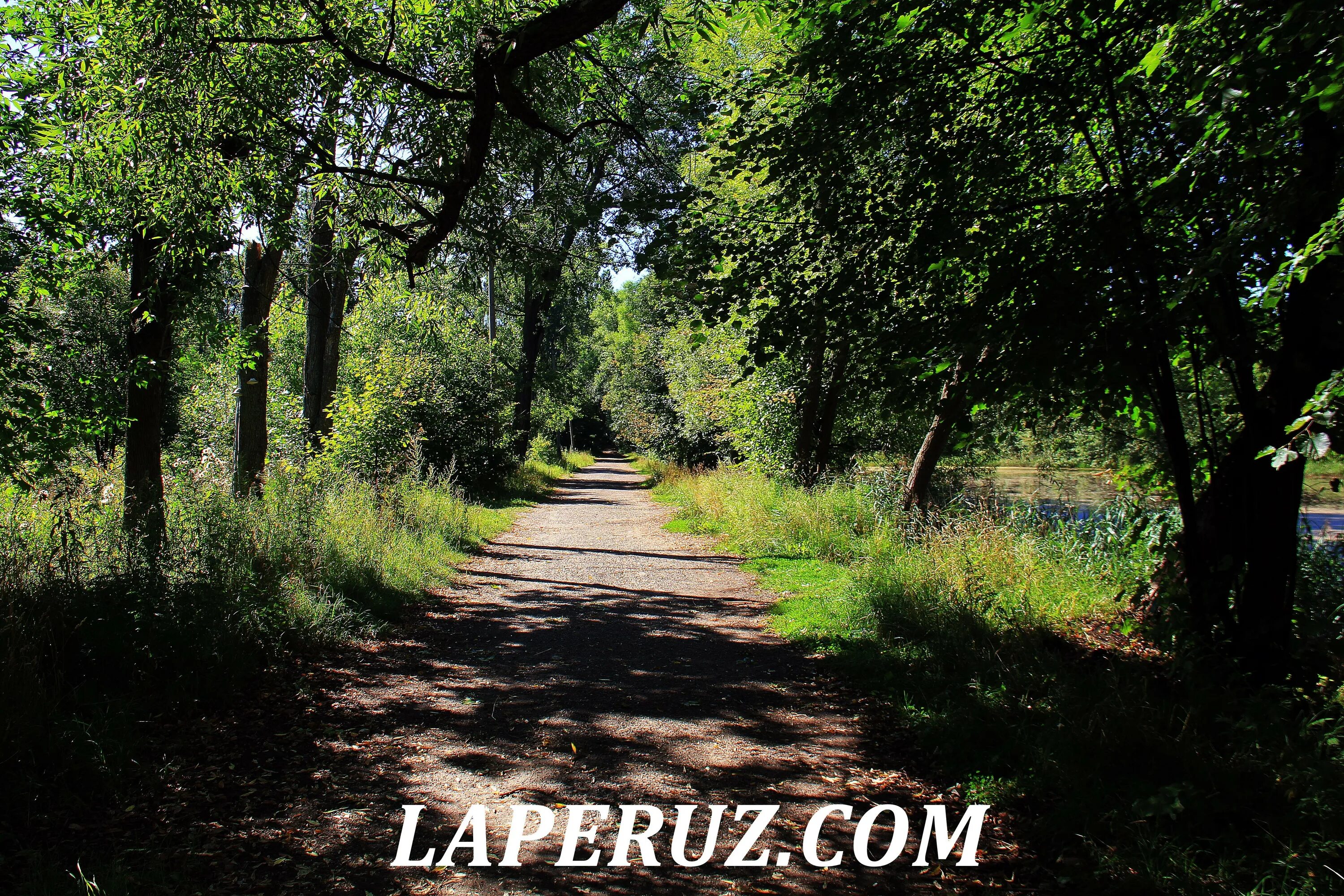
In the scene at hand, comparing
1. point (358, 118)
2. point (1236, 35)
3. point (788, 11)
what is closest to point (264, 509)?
point (358, 118)

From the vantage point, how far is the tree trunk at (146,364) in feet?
23.4

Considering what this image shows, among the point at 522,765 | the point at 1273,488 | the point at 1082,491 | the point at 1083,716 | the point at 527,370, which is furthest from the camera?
the point at 527,370

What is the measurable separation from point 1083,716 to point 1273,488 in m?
1.73

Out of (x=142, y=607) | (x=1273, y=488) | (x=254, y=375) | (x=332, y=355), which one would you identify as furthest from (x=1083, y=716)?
(x=332, y=355)

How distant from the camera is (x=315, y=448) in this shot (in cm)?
1489

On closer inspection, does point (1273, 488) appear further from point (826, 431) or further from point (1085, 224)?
point (826, 431)

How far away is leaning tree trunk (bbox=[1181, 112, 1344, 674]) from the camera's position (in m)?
4.04

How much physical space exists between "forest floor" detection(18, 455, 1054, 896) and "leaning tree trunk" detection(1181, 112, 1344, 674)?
202 centimetres

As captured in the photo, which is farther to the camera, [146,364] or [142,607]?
[146,364]

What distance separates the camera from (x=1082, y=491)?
23375 millimetres

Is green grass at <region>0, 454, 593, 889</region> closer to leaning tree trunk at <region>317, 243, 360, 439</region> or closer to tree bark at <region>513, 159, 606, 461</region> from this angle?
leaning tree trunk at <region>317, 243, 360, 439</region>

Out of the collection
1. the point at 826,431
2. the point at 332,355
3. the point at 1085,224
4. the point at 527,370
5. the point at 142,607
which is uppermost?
the point at 527,370

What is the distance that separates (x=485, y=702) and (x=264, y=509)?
12.1 feet

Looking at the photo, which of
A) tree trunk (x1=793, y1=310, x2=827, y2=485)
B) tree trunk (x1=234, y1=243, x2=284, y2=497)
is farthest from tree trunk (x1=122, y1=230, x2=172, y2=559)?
tree trunk (x1=793, y1=310, x2=827, y2=485)
